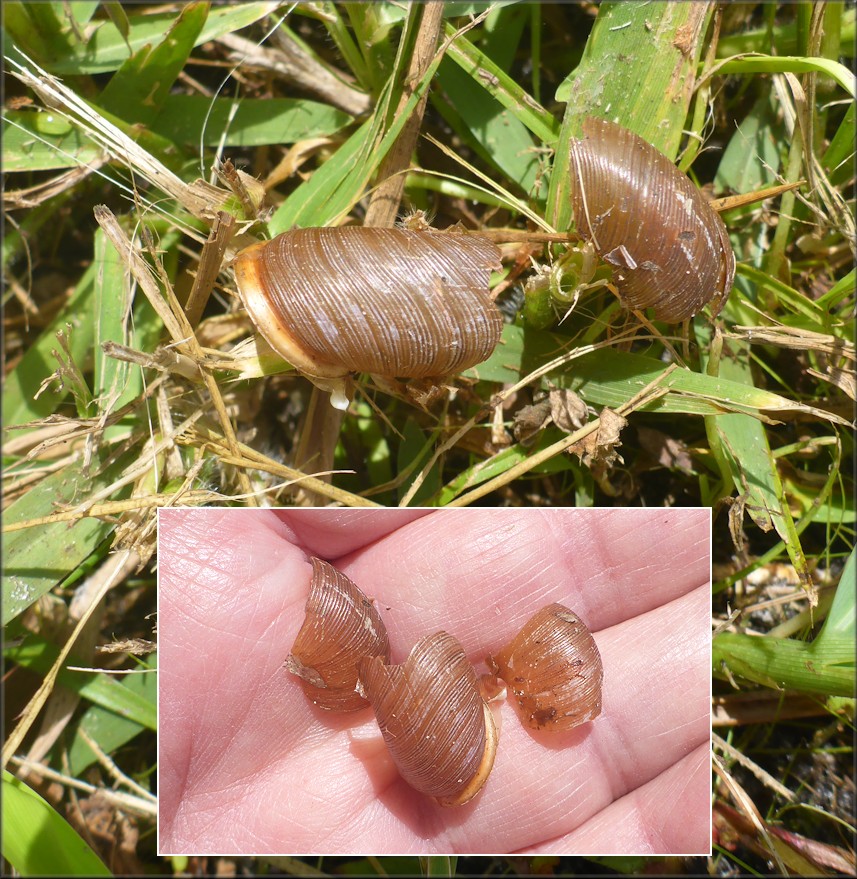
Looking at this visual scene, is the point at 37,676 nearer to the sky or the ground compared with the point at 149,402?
nearer to the ground

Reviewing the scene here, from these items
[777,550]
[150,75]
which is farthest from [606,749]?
[150,75]

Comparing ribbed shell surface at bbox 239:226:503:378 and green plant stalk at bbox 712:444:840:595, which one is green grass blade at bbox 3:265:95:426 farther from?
green plant stalk at bbox 712:444:840:595

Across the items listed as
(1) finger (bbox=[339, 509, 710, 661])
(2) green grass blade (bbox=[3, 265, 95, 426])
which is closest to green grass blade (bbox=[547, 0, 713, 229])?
(1) finger (bbox=[339, 509, 710, 661])

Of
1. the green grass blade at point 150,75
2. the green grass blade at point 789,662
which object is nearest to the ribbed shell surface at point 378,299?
the green grass blade at point 150,75

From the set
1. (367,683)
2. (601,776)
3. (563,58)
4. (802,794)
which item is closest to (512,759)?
(601,776)

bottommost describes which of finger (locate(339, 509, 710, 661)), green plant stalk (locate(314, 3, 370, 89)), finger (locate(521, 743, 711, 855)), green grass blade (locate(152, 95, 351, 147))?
finger (locate(521, 743, 711, 855))

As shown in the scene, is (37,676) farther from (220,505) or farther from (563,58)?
(563,58)

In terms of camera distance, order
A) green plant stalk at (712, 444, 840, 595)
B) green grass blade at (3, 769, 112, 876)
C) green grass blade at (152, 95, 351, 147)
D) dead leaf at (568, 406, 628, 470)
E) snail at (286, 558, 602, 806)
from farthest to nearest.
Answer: green grass blade at (152, 95, 351, 147)
green plant stalk at (712, 444, 840, 595)
dead leaf at (568, 406, 628, 470)
snail at (286, 558, 602, 806)
green grass blade at (3, 769, 112, 876)

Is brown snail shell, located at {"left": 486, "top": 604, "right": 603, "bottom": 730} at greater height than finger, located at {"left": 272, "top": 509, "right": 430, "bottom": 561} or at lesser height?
lesser
